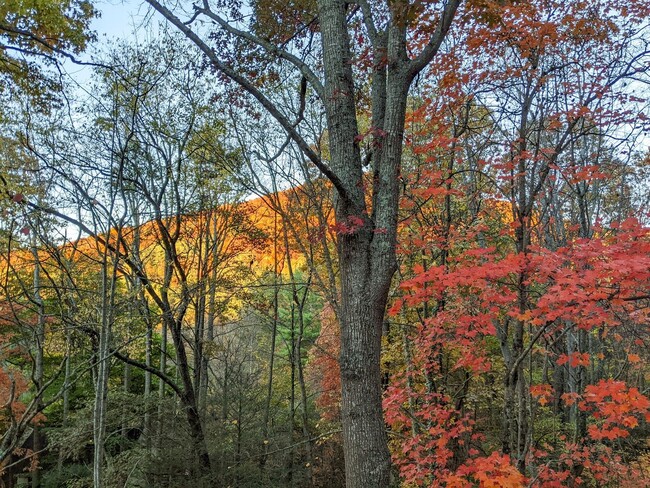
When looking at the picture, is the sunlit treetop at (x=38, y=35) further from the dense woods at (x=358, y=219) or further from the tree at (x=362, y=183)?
the tree at (x=362, y=183)

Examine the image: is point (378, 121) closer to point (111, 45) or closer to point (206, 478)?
point (111, 45)

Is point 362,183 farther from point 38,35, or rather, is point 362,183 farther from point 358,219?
point 38,35

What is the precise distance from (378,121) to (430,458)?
4419mm

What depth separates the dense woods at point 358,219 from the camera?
3164mm

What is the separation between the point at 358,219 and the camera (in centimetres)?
302

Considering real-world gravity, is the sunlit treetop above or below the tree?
above

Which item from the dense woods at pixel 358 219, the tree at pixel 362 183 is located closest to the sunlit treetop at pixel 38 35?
the dense woods at pixel 358 219

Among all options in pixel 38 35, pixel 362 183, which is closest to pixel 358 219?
pixel 362 183

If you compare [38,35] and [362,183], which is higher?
[38,35]

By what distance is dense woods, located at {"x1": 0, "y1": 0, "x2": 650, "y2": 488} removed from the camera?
316cm

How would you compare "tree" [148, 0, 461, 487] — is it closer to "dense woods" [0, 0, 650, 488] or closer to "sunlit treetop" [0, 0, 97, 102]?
"dense woods" [0, 0, 650, 488]

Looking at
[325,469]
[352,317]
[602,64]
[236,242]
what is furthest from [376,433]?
[325,469]

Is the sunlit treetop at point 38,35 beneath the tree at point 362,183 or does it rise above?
above

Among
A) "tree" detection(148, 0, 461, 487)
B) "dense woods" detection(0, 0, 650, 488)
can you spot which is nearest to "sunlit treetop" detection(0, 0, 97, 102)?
"dense woods" detection(0, 0, 650, 488)
